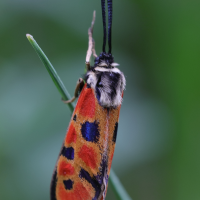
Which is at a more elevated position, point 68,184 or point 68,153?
point 68,153

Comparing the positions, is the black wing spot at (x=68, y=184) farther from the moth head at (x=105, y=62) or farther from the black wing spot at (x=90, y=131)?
the moth head at (x=105, y=62)

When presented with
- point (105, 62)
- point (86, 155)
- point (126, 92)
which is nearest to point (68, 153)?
point (86, 155)

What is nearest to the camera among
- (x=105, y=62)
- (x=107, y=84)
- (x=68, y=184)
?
(x=68, y=184)

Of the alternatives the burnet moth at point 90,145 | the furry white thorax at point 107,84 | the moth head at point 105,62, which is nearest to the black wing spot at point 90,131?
the burnet moth at point 90,145

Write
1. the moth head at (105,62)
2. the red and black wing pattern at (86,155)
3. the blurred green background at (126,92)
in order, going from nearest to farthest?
1. the red and black wing pattern at (86,155)
2. the moth head at (105,62)
3. the blurred green background at (126,92)

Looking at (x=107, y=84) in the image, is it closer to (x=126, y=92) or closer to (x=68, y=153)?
(x=68, y=153)

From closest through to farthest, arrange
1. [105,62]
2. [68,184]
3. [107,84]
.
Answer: [68,184]
[107,84]
[105,62]

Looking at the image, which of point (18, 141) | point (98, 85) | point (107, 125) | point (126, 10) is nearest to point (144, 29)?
point (126, 10)

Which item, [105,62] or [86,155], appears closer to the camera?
[86,155]

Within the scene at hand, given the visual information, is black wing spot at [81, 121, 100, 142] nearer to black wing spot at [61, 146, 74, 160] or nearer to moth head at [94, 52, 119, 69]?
black wing spot at [61, 146, 74, 160]
